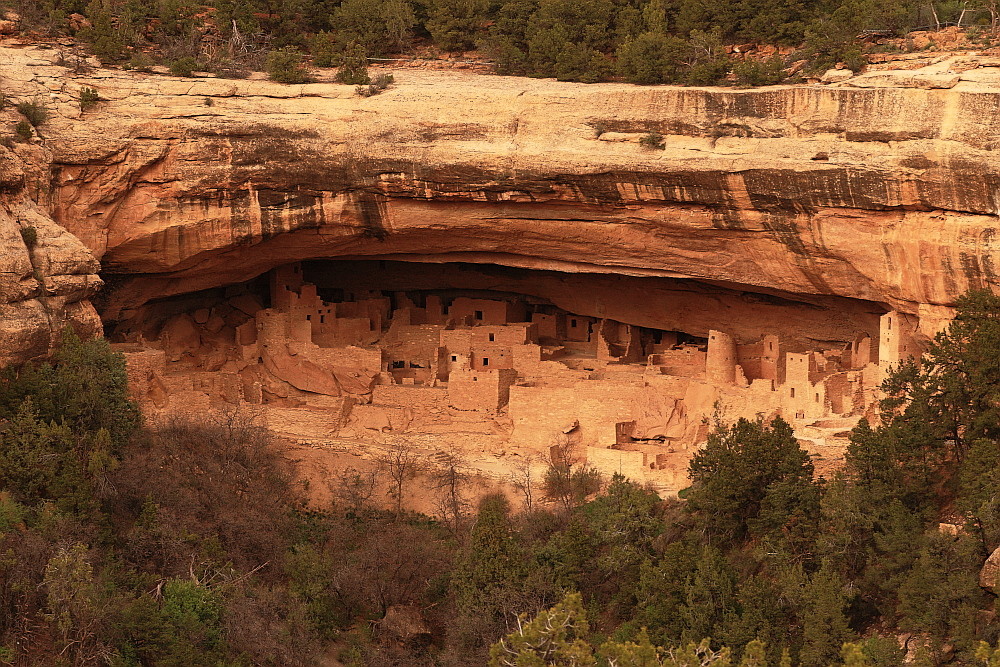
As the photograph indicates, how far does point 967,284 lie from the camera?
23188 millimetres

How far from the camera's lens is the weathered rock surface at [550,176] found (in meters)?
23.1

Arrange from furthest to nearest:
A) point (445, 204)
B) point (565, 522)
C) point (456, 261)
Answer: point (456, 261) → point (445, 204) → point (565, 522)

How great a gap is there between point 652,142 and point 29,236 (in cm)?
874

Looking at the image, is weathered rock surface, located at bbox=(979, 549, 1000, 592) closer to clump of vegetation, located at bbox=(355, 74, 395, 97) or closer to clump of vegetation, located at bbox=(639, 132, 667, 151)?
clump of vegetation, located at bbox=(639, 132, 667, 151)

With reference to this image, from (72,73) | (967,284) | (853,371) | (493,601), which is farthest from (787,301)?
(72,73)

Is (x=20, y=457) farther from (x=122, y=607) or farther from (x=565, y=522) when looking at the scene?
(x=565, y=522)

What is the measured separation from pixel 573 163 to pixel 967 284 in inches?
224

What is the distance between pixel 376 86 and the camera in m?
26.3

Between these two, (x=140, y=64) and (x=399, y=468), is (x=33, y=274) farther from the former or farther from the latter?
(x=399, y=468)

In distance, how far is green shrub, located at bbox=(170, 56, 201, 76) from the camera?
1048 inches

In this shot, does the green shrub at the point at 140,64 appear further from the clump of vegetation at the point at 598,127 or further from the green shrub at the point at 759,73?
the green shrub at the point at 759,73

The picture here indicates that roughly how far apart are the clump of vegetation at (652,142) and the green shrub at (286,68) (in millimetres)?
5705

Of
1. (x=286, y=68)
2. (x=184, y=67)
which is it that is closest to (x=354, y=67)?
(x=286, y=68)

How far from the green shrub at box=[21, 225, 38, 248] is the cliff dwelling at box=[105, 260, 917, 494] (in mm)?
4054
